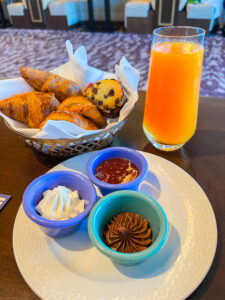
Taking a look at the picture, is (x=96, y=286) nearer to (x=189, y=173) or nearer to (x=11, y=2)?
(x=189, y=173)

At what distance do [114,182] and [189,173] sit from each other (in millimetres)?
210

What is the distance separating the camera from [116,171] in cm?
56

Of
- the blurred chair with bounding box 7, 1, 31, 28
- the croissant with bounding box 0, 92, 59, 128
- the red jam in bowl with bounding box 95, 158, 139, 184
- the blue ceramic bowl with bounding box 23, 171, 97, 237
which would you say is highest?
the croissant with bounding box 0, 92, 59, 128

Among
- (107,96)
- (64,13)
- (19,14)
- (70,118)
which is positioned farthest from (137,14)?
(70,118)

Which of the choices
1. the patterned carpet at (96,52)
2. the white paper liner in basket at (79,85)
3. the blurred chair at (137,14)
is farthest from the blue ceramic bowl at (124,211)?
the blurred chair at (137,14)

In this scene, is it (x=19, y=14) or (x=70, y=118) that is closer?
(x=70, y=118)

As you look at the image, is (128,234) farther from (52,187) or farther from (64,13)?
(64,13)

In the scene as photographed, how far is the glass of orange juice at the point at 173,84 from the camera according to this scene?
0.57m

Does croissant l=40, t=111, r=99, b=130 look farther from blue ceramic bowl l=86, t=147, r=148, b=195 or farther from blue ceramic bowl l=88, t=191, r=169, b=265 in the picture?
blue ceramic bowl l=88, t=191, r=169, b=265

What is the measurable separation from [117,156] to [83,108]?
0.16m

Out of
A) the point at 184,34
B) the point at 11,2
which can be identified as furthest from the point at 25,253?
the point at 11,2

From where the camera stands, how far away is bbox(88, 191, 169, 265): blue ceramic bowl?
0.39 meters

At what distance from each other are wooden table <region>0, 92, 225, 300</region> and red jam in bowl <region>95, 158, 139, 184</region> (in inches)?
5.6

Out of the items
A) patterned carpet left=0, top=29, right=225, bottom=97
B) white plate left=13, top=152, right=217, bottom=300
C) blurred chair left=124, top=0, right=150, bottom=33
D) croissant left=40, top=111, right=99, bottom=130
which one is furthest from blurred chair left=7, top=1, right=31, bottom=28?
white plate left=13, top=152, right=217, bottom=300
